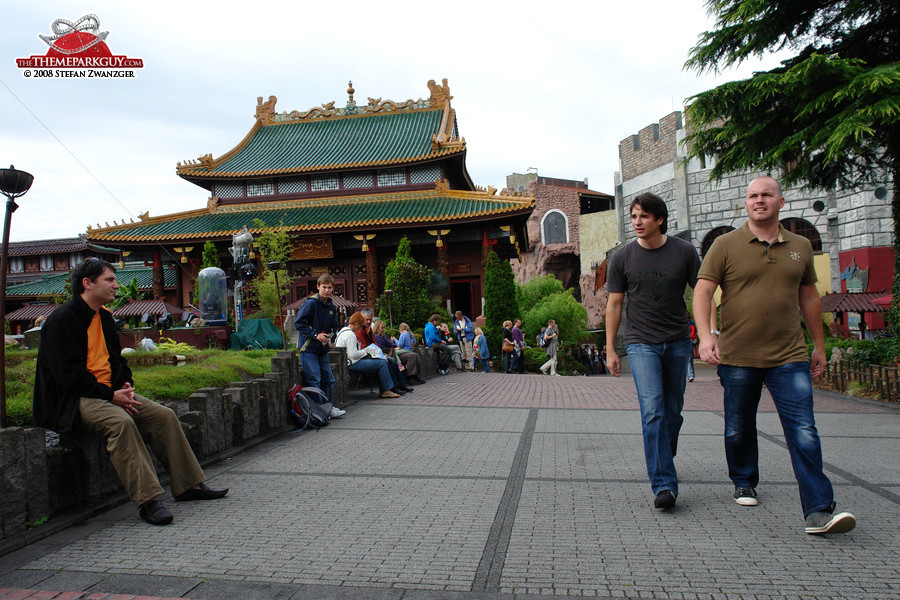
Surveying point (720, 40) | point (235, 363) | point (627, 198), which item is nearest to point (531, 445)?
point (235, 363)

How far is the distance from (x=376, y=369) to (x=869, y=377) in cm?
784

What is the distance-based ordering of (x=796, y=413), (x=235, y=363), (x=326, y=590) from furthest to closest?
1. (x=235, y=363)
2. (x=796, y=413)
3. (x=326, y=590)

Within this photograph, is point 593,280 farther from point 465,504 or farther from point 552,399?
point 465,504

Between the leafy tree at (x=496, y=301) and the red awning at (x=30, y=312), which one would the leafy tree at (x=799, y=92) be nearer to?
the leafy tree at (x=496, y=301)

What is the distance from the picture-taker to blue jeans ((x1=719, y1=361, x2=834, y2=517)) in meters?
3.27

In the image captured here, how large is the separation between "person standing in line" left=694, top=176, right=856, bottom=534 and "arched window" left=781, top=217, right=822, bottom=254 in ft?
86.8

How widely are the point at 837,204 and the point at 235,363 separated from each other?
83.3 ft

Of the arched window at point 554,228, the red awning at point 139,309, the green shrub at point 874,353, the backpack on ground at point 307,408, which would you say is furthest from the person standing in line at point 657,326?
the arched window at point 554,228

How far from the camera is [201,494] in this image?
4.16 m

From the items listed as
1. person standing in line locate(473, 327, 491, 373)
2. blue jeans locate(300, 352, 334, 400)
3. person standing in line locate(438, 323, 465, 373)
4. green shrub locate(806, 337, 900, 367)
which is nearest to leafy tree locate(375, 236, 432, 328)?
person standing in line locate(438, 323, 465, 373)

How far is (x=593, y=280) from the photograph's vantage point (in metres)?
42.2

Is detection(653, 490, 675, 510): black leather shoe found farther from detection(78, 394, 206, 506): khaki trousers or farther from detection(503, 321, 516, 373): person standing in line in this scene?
detection(503, 321, 516, 373): person standing in line

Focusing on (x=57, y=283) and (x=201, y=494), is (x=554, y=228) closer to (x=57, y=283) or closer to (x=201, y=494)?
Answer: (x=57, y=283)

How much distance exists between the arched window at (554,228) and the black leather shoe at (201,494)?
42989 millimetres
